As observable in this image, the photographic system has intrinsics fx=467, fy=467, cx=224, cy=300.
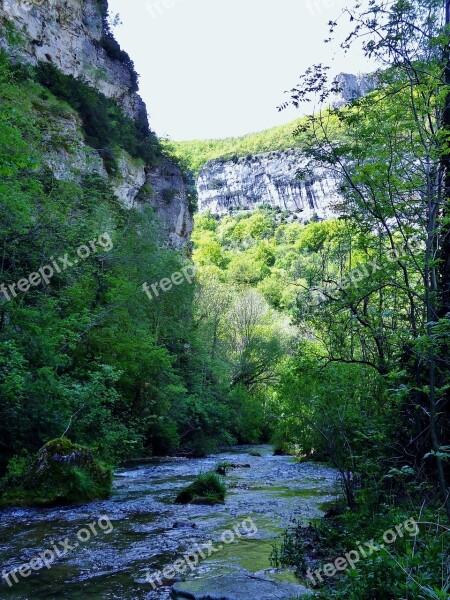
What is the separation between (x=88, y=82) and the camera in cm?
3062

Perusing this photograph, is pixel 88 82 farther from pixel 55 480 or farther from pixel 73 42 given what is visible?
pixel 55 480

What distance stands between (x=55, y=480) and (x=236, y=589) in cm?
682

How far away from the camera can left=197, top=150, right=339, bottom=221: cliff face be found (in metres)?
125

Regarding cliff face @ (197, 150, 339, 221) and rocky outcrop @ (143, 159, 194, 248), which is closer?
rocky outcrop @ (143, 159, 194, 248)

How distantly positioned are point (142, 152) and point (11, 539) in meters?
31.4

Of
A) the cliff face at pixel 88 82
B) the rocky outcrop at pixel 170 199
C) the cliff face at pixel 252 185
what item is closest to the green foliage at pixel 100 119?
the cliff face at pixel 88 82

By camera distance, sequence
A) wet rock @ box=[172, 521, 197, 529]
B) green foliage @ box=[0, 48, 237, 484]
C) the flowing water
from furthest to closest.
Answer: green foliage @ box=[0, 48, 237, 484], wet rock @ box=[172, 521, 197, 529], the flowing water

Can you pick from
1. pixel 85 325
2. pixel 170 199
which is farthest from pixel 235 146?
pixel 85 325

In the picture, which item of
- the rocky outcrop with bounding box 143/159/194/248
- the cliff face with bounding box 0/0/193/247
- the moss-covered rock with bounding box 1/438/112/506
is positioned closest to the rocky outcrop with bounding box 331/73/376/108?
the moss-covered rock with bounding box 1/438/112/506

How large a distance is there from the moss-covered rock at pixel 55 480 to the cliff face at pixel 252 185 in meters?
115

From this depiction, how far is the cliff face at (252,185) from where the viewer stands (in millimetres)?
125312

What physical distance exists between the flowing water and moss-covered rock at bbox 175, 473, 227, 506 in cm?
32

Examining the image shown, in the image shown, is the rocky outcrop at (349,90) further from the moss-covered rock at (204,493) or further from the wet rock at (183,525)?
the moss-covered rock at (204,493)

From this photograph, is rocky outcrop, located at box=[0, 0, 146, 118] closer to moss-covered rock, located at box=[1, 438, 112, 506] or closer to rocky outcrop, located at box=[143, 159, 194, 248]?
rocky outcrop, located at box=[143, 159, 194, 248]
